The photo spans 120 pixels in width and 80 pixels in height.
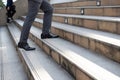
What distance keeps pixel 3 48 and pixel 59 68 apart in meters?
2.57

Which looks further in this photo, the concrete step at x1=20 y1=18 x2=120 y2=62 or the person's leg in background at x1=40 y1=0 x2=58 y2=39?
the person's leg in background at x1=40 y1=0 x2=58 y2=39

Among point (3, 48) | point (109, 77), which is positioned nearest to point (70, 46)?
point (109, 77)

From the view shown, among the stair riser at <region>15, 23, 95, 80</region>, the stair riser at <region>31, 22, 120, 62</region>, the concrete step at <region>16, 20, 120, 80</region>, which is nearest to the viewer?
the concrete step at <region>16, 20, 120, 80</region>

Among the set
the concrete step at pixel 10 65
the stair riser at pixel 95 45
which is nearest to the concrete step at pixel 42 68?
the concrete step at pixel 10 65

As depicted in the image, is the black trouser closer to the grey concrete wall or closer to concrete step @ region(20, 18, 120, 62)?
the grey concrete wall

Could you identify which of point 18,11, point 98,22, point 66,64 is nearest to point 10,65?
point 66,64

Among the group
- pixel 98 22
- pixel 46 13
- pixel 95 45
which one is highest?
pixel 46 13

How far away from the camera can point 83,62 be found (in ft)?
7.70

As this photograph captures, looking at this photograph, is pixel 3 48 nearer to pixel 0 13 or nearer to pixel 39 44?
pixel 39 44

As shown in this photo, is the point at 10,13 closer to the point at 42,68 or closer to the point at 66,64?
the point at 42,68

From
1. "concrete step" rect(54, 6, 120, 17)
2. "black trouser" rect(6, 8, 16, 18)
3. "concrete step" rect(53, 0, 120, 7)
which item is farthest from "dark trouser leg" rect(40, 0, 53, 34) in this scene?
"black trouser" rect(6, 8, 16, 18)

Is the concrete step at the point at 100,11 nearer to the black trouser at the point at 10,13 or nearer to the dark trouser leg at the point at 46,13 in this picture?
the dark trouser leg at the point at 46,13

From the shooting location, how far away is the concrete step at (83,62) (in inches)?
78.4

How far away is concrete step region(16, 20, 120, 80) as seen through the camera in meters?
1.99
